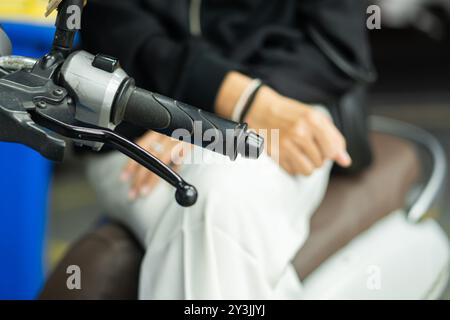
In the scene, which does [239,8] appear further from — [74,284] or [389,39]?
[389,39]

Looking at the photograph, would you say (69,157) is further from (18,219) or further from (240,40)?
(240,40)

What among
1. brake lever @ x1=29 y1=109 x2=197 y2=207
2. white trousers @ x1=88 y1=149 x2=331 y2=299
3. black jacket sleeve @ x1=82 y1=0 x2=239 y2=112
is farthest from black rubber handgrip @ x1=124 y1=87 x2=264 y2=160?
black jacket sleeve @ x1=82 y1=0 x2=239 y2=112

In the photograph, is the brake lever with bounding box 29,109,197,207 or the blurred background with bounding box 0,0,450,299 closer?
the brake lever with bounding box 29,109,197,207

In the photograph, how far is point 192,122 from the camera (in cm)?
45

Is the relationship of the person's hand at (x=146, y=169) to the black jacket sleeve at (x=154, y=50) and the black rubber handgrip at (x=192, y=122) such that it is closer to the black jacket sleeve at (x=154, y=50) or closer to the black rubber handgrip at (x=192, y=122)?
the black jacket sleeve at (x=154, y=50)

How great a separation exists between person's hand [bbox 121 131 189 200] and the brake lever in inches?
11.0

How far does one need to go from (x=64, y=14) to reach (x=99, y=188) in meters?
0.41

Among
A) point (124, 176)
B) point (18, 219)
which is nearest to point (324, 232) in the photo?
point (124, 176)

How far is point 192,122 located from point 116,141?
0.18 feet

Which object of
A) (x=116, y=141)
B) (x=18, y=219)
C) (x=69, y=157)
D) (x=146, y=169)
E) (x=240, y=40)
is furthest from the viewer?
(x=69, y=157)

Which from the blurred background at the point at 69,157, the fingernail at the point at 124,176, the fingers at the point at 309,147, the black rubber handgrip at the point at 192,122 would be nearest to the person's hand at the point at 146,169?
the fingernail at the point at 124,176

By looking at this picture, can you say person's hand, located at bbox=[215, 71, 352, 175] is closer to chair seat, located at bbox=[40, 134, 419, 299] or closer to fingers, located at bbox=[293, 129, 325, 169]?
fingers, located at bbox=[293, 129, 325, 169]

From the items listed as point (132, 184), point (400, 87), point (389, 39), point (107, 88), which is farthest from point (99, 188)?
point (389, 39)

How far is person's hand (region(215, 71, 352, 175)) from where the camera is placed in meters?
0.72
